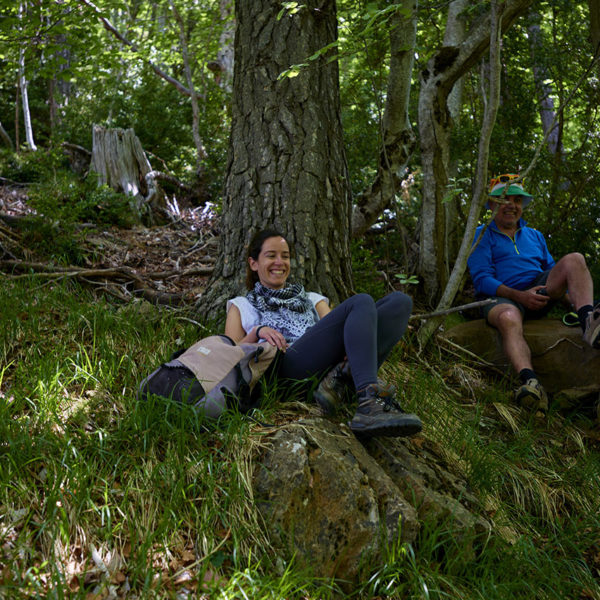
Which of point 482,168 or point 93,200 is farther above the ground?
point 482,168

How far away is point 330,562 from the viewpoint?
247cm

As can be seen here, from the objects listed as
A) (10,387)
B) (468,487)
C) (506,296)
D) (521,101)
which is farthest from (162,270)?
(521,101)

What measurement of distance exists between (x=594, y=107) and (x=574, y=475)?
5.10 m

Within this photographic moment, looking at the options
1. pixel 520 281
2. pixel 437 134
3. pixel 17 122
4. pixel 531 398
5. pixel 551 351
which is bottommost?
pixel 531 398

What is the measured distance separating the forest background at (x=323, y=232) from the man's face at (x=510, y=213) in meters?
0.45

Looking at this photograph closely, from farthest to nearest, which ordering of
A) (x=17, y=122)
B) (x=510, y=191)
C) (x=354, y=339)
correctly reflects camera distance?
(x=17, y=122) → (x=510, y=191) → (x=354, y=339)

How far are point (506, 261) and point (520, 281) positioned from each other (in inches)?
8.5

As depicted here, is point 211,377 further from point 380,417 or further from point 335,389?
point 380,417

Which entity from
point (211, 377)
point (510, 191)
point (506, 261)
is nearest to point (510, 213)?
point (510, 191)

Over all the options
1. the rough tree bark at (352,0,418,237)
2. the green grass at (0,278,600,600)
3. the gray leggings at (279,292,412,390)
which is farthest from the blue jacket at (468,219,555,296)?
the gray leggings at (279,292,412,390)

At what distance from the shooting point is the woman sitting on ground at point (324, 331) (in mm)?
2873

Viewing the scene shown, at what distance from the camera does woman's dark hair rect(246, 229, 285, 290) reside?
12.3 ft

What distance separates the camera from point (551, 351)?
4.64 metres

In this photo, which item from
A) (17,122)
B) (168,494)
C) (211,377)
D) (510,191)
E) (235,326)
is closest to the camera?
(168,494)
